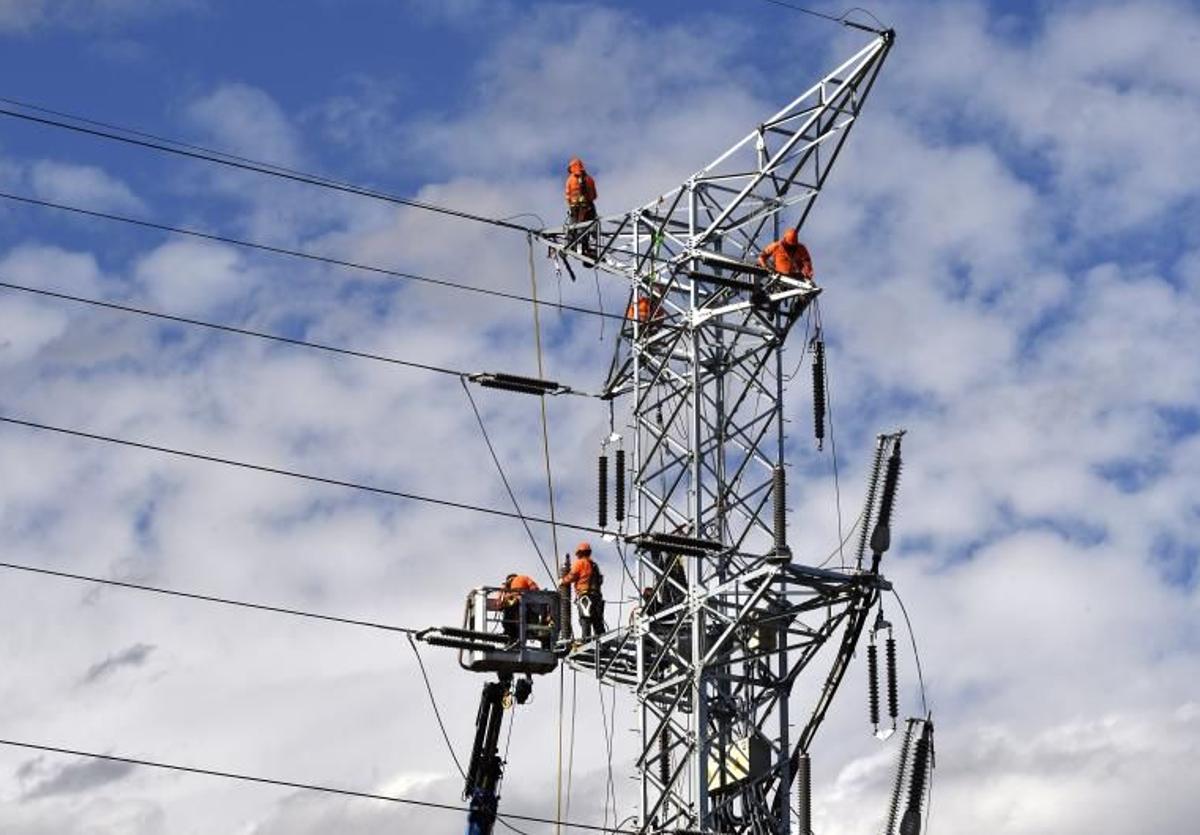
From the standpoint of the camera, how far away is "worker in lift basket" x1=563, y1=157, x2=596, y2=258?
60.2 meters

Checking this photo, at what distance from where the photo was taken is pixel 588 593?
58.8 metres

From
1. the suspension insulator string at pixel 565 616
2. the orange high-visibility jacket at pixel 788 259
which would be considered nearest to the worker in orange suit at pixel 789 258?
the orange high-visibility jacket at pixel 788 259

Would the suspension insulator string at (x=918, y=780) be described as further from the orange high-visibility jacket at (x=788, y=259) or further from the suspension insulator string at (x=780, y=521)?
the orange high-visibility jacket at (x=788, y=259)

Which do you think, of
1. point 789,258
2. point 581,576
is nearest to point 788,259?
point 789,258

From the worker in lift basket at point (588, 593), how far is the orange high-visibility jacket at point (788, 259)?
5.57m

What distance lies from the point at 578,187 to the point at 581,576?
21.4 ft

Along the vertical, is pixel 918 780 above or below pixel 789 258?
below

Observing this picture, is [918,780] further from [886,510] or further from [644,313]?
[644,313]

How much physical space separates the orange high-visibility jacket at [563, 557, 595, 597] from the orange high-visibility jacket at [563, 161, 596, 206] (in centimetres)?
600

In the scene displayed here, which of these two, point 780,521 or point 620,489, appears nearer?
point 780,521

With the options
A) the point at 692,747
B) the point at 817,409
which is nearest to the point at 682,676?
the point at 692,747

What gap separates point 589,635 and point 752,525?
3451 mm

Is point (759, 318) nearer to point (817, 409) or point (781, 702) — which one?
point (817, 409)

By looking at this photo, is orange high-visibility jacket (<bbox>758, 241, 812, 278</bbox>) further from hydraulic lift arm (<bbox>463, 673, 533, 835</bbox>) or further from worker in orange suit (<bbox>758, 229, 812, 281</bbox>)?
hydraulic lift arm (<bbox>463, 673, 533, 835</bbox>)
